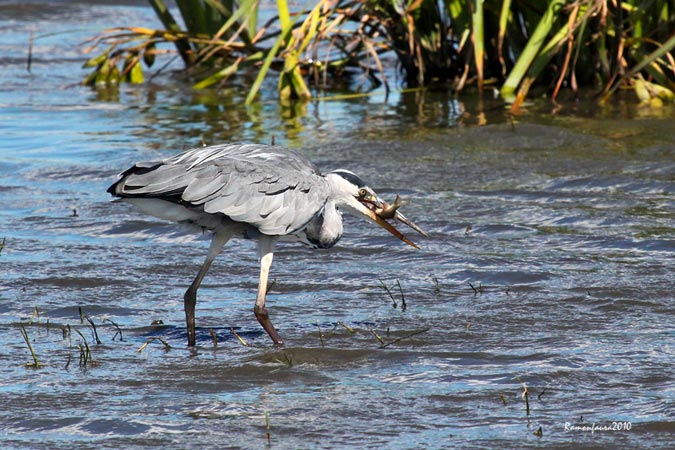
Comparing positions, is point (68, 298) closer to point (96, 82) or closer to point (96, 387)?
point (96, 387)

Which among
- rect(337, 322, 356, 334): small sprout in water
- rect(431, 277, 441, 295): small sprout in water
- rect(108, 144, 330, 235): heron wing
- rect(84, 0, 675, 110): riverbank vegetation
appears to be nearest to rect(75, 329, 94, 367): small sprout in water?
rect(108, 144, 330, 235): heron wing

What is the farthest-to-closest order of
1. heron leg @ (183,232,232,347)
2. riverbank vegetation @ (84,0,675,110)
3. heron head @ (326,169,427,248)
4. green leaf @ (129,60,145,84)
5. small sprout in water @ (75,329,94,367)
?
green leaf @ (129,60,145,84), riverbank vegetation @ (84,0,675,110), heron head @ (326,169,427,248), heron leg @ (183,232,232,347), small sprout in water @ (75,329,94,367)

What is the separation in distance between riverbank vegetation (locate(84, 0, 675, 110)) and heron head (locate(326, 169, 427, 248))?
3.62 metres

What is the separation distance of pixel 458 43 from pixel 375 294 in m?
5.09

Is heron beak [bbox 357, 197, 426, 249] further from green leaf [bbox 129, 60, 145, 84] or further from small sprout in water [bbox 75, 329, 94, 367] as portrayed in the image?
green leaf [bbox 129, 60, 145, 84]

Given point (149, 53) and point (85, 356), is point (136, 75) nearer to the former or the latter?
point (149, 53)

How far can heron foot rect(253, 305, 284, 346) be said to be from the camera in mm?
4898

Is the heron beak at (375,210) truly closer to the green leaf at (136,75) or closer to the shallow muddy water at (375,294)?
the shallow muddy water at (375,294)

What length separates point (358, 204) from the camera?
541 centimetres

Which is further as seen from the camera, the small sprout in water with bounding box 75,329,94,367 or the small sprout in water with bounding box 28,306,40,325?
the small sprout in water with bounding box 28,306,40,325

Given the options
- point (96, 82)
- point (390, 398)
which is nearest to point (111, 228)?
point (390, 398)

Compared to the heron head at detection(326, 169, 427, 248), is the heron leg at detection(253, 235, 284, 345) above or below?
below

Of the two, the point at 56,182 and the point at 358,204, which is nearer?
the point at 358,204

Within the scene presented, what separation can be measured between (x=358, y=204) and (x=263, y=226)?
647 millimetres
